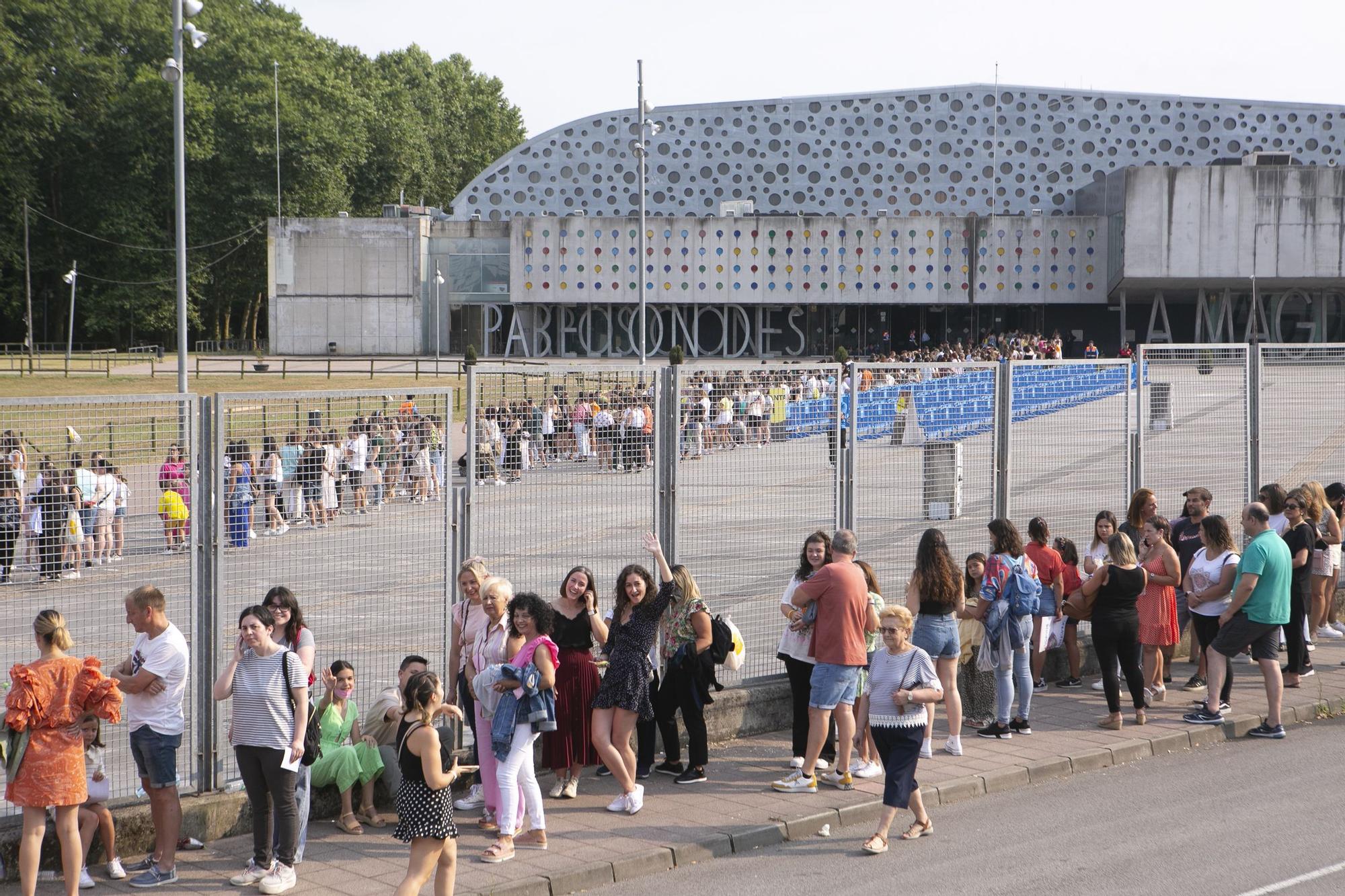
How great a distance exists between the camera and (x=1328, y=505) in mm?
13758

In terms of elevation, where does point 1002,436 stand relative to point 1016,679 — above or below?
above

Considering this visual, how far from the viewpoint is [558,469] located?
30.6 ft

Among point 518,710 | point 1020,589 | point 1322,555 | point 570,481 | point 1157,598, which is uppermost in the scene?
point 570,481

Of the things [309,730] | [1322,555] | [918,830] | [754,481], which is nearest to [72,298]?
[754,481]

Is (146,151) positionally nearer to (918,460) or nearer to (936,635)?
(918,460)

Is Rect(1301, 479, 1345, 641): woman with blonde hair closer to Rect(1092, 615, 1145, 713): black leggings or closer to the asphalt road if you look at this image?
Rect(1092, 615, 1145, 713): black leggings

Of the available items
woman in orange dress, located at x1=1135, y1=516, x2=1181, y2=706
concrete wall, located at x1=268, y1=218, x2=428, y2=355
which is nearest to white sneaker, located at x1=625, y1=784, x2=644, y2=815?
woman in orange dress, located at x1=1135, y1=516, x2=1181, y2=706

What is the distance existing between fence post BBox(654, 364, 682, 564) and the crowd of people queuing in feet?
0.80

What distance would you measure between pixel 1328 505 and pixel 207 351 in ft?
215

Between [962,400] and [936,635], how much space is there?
3262 mm

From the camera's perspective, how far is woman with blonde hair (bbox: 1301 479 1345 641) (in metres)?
13.1

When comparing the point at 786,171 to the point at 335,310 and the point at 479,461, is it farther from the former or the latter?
the point at 479,461

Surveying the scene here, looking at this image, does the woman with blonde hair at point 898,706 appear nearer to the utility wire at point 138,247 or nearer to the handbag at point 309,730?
the handbag at point 309,730

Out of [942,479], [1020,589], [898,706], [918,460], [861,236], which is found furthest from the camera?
[861,236]
